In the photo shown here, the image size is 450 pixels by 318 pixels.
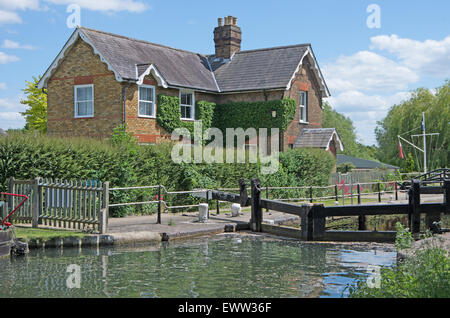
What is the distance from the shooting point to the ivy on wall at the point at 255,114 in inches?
1211

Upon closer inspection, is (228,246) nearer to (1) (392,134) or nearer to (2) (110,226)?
(2) (110,226)

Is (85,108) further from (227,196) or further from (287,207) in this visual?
(287,207)

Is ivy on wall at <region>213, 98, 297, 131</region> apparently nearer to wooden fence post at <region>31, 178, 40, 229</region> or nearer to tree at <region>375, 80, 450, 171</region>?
wooden fence post at <region>31, 178, 40, 229</region>

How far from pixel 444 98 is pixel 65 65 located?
3885 cm

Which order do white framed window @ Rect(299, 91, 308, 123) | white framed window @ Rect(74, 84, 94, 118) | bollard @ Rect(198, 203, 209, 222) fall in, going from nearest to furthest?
bollard @ Rect(198, 203, 209, 222)
white framed window @ Rect(74, 84, 94, 118)
white framed window @ Rect(299, 91, 308, 123)

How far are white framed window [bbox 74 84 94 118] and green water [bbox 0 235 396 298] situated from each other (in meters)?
14.7

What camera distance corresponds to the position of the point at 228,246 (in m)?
14.5

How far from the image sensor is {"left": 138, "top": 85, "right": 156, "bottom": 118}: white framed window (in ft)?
88.8

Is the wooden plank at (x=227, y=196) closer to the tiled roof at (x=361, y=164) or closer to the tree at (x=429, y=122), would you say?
the tiled roof at (x=361, y=164)

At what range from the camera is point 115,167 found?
760 inches

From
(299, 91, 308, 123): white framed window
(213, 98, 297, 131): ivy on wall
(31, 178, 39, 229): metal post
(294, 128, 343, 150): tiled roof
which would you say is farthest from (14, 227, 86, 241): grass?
(299, 91, 308, 123): white framed window

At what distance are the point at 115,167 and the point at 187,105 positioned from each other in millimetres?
11261

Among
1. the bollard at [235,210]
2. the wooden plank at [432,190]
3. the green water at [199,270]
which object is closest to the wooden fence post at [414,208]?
the green water at [199,270]
